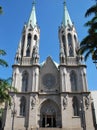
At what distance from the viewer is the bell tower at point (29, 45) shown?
128 ft

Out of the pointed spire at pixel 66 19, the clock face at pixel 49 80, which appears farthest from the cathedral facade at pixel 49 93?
the pointed spire at pixel 66 19

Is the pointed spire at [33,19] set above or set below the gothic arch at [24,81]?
above

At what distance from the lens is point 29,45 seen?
41906 millimetres

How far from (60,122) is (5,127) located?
8998mm

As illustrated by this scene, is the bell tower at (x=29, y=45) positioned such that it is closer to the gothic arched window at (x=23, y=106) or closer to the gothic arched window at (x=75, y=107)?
the gothic arched window at (x=23, y=106)

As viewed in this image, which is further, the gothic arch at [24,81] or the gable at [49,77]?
the gable at [49,77]

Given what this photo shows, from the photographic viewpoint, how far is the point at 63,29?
4472 cm

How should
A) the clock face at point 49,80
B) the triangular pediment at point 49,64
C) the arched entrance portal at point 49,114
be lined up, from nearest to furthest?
the arched entrance portal at point 49,114 < the clock face at point 49,80 < the triangular pediment at point 49,64

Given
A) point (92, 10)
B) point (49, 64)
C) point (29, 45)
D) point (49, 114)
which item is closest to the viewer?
point (92, 10)

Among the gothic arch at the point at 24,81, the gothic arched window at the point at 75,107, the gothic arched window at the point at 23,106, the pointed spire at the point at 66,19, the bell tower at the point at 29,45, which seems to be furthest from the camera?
the pointed spire at the point at 66,19

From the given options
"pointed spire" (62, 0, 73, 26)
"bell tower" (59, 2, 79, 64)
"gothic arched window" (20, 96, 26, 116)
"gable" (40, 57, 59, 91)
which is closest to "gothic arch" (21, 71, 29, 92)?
"gothic arched window" (20, 96, 26, 116)

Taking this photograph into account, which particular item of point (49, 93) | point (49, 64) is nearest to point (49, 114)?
point (49, 93)

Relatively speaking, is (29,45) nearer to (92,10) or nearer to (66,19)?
(66,19)

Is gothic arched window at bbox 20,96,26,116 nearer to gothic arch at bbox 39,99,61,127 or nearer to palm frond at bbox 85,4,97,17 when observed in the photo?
gothic arch at bbox 39,99,61,127
